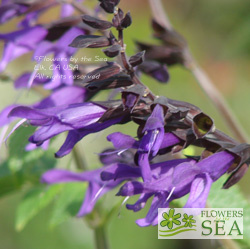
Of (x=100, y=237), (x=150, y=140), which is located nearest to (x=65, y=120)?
(x=150, y=140)

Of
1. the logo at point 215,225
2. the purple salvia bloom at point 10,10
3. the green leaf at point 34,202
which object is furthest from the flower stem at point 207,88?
the green leaf at point 34,202

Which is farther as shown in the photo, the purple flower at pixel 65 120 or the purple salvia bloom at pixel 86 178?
the purple salvia bloom at pixel 86 178

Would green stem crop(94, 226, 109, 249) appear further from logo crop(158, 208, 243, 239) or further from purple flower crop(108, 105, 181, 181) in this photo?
purple flower crop(108, 105, 181, 181)

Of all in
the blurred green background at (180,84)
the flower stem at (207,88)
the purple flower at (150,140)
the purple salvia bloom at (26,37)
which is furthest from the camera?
the blurred green background at (180,84)

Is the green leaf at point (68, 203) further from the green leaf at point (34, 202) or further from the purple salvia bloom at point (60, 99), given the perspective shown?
the purple salvia bloom at point (60, 99)

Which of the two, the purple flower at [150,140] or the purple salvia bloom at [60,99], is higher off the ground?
the purple flower at [150,140]

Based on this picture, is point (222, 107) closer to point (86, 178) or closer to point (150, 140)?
point (86, 178)
